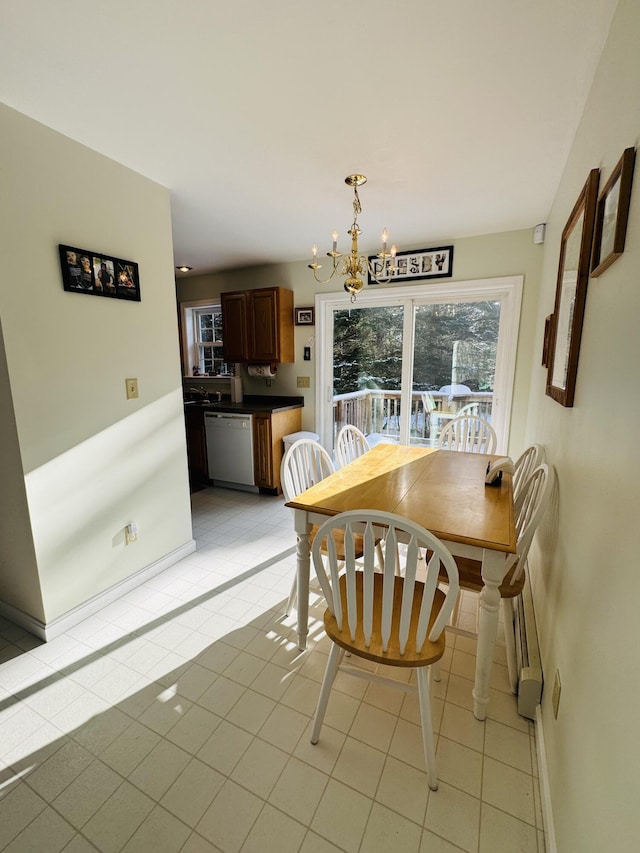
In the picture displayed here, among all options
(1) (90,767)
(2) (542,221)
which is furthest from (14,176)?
(2) (542,221)

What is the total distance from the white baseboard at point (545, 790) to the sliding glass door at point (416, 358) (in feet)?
7.81

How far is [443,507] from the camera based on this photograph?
1.62 metres

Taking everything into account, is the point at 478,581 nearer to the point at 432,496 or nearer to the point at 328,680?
the point at 432,496

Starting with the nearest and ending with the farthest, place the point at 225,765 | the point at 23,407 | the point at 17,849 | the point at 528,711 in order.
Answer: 1. the point at 17,849
2. the point at 225,765
3. the point at 528,711
4. the point at 23,407

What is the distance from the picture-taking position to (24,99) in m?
1.55

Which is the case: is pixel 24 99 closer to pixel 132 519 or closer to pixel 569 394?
pixel 132 519

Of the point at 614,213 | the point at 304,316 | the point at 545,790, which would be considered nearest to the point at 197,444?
the point at 304,316

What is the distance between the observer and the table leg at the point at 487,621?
1334 millimetres

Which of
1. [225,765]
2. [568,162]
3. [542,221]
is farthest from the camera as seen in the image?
[542,221]

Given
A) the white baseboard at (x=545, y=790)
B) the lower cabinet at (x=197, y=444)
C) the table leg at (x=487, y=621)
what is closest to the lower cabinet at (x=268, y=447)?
the lower cabinet at (x=197, y=444)

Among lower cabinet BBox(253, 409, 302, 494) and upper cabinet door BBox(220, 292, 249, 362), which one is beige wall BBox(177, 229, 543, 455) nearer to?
upper cabinet door BBox(220, 292, 249, 362)

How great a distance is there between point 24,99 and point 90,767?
2629mm

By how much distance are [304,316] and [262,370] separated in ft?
2.55

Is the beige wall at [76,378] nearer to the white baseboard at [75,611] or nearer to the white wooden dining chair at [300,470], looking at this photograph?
the white baseboard at [75,611]
